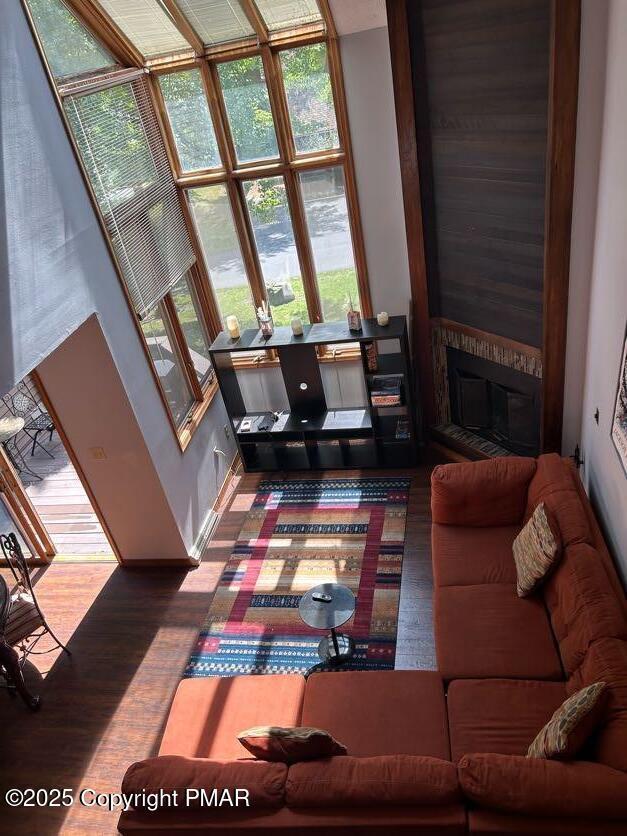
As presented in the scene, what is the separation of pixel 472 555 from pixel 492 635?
24.0 inches

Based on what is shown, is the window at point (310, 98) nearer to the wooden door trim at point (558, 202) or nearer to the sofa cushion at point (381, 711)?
the wooden door trim at point (558, 202)

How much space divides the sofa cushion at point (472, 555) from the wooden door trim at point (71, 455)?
255 cm

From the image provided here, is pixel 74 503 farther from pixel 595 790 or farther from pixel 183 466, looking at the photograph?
pixel 595 790

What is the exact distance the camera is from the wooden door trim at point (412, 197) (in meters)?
Result: 4.27

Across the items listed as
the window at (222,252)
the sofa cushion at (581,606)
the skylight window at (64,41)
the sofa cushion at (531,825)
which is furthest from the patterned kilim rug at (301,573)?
the skylight window at (64,41)

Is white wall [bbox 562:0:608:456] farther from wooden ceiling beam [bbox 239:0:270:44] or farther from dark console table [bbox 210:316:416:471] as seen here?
wooden ceiling beam [bbox 239:0:270:44]

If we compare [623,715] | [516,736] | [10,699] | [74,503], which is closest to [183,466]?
[74,503]

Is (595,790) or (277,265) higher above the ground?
(277,265)

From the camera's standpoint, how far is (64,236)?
3701 mm

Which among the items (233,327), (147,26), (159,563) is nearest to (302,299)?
(233,327)

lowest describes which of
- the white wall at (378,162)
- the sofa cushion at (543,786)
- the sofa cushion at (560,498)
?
the sofa cushion at (543,786)

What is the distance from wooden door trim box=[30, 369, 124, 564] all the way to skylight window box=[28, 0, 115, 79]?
6.37ft

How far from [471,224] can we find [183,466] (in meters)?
2.84

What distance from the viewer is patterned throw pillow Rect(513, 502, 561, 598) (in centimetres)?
331
